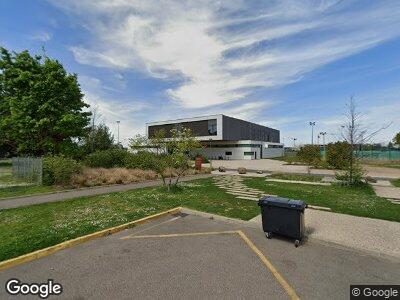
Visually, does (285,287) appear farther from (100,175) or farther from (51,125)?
(51,125)

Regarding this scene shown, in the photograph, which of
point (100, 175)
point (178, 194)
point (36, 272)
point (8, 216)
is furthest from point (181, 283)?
point (100, 175)

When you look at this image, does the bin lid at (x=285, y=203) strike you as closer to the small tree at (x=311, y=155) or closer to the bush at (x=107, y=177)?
the bush at (x=107, y=177)

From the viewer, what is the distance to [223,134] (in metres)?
63.6

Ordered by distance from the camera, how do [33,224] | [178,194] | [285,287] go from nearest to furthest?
[285,287]
[33,224]
[178,194]

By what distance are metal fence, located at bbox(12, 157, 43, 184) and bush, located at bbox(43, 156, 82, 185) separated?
417mm

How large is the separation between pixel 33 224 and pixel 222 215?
19.4ft

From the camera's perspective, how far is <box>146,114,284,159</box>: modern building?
6444 cm

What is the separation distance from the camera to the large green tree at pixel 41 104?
2286cm

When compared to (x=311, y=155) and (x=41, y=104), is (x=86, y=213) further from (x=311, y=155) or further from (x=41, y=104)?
(x=311, y=155)

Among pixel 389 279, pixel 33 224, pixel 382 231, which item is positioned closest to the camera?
pixel 389 279

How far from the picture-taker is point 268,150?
286 ft

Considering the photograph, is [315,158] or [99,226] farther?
[315,158]

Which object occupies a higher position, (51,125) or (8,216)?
(51,125)

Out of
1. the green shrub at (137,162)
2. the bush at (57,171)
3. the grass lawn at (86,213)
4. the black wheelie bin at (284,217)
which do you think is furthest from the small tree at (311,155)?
the black wheelie bin at (284,217)
